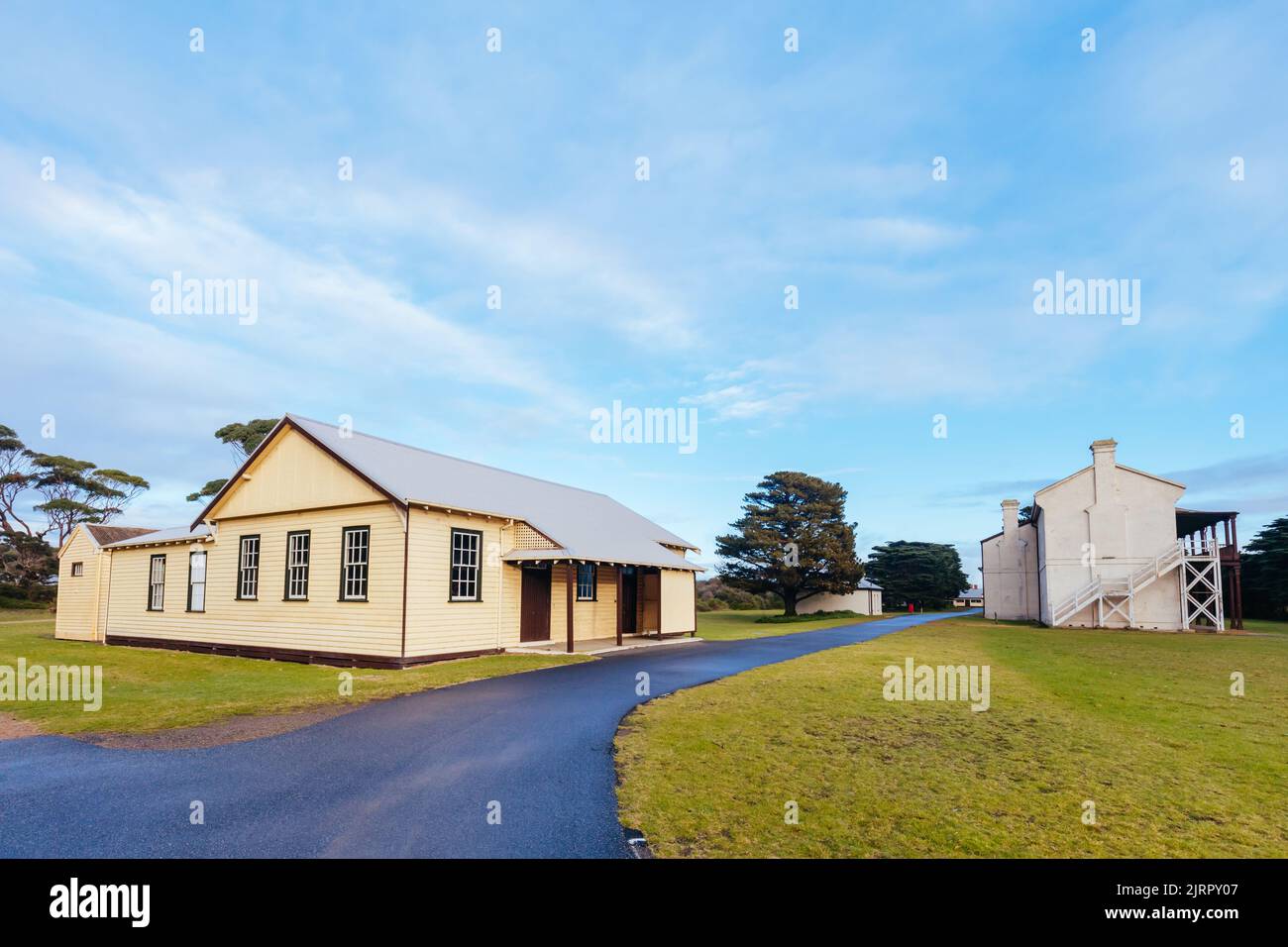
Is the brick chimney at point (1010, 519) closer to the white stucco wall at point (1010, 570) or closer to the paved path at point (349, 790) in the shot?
the white stucco wall at point (1010, 570)

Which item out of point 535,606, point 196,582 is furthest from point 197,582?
point 535,606

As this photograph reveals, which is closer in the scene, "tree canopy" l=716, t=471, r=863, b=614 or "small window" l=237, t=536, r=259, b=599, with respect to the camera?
"small window" l=237, t=536, r=259, b=599

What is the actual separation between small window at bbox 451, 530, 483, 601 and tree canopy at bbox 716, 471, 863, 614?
3043 cm

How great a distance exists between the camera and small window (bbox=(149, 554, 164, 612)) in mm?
22253

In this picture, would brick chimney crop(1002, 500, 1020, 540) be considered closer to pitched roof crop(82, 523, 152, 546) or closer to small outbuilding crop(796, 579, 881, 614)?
small outbuilding crop(796, 579, 881, 614)

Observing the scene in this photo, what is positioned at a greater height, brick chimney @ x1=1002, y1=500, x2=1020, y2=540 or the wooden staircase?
brick chimney @ x1=1002, y1=500, x2=1020, y2=540

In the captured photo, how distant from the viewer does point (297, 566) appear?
18047 mm

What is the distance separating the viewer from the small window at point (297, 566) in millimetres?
17891

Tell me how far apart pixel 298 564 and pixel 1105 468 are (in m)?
32.1

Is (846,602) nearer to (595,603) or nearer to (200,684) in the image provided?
(595,603)

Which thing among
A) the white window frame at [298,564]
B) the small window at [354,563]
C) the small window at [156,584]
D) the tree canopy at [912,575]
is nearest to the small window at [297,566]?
the white window frame at [298,564]

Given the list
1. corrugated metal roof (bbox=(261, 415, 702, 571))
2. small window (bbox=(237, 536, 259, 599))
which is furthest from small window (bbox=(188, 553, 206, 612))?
corrugated metal roof (bbox=(261, 415, 702, 571))

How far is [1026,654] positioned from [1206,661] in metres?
3.88

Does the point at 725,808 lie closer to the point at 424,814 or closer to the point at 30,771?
the point at 424,814
